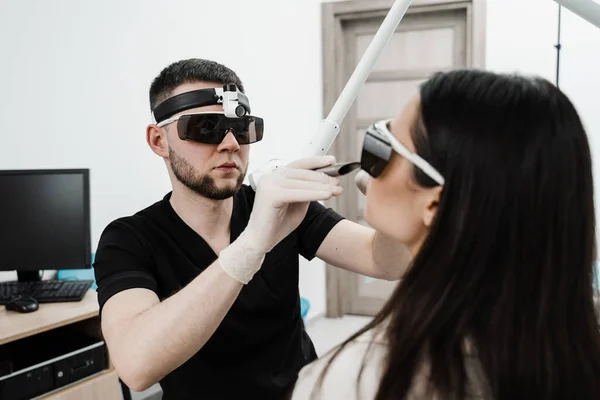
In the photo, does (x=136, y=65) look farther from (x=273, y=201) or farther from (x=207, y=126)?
(x=273, y=201)

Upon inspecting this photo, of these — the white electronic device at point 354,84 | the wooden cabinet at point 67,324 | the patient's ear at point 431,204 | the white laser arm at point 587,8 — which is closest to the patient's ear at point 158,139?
the white electronic device at point 354,84

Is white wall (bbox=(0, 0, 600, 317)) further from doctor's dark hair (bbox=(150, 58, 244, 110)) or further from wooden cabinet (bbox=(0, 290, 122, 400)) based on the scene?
doctor's dark hair (bbox=(150, 58, 244, 110))

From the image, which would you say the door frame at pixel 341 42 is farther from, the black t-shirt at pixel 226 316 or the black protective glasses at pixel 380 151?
the black protective glasses at pixel 380 151

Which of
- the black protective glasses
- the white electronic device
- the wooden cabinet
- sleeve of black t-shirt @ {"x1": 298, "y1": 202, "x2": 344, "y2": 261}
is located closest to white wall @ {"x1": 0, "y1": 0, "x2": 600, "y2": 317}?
the wooden cabinet

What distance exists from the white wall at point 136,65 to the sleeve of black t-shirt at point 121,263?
1.04 meters

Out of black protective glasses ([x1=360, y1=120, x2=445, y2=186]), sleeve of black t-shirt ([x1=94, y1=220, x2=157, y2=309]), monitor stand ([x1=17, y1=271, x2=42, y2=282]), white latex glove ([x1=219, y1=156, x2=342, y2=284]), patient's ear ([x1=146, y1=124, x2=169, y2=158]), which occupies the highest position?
patient's ear ([x1=146, y1=124, x2=169, y2=158])

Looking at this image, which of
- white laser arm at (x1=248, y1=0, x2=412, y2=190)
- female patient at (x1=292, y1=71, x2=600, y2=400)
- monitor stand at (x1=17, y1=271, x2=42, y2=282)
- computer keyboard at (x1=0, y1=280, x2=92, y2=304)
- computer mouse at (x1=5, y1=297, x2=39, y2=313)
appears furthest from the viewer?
Result: monitor stand at (x1=17, y1=271, x2=42, y2=282)

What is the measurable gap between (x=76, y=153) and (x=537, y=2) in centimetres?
265

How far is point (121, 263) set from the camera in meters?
1.09

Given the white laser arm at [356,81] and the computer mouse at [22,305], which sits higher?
the white laser arm at [356,81]

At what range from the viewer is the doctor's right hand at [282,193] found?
34.9 inches

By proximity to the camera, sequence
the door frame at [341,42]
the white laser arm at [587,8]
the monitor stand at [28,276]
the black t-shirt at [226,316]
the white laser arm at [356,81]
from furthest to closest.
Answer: the door frame at [341,42]
the monitor stand at [28,276]
the black t-shirt at [226,316]
the white laser arm at [356,81]
the white laser arm at [587,8]

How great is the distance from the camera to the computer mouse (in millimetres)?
1592

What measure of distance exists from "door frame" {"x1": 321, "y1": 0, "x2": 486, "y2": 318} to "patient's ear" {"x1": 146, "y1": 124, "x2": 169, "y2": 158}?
2.09m
